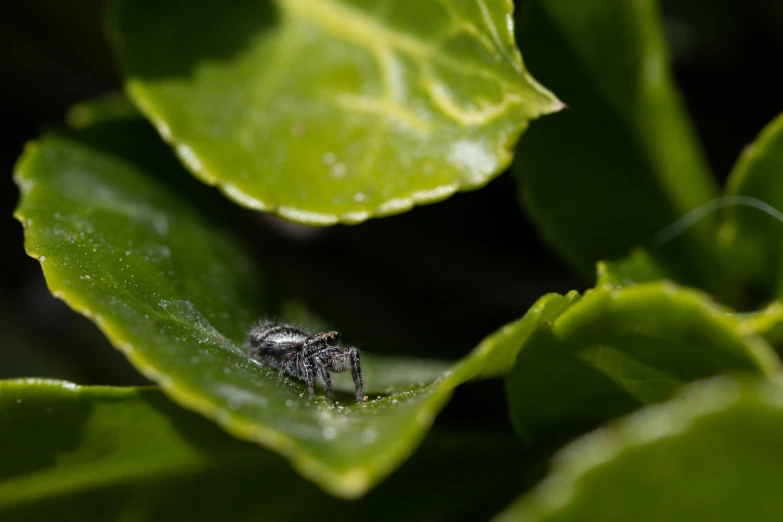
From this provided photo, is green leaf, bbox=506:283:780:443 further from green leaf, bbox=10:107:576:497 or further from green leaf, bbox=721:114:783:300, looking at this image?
green leaf, bbox=721:114:783:300

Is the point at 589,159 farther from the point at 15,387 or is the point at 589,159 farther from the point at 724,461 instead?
the point at 15,387

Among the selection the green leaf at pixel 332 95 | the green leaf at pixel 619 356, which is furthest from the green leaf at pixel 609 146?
the green leaf at pixel 619 356

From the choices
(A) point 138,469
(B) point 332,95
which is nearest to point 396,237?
(B) point 332,95

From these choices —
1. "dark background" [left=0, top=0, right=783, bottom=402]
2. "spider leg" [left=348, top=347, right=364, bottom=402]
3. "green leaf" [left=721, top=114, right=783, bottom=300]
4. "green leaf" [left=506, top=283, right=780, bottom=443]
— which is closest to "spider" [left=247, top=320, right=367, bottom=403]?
"spider leg" [left=348, top=347, right=364, bottom=402]

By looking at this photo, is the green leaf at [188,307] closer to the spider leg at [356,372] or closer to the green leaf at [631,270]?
the spider leg at [356,372]

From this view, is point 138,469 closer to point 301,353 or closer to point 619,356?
point 301,353

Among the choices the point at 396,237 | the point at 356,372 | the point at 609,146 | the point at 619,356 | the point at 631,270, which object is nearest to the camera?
the point at 619,356
